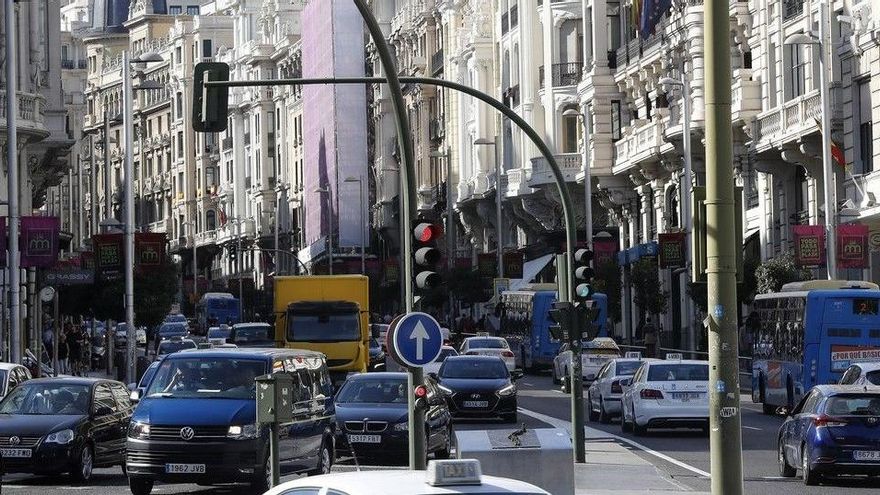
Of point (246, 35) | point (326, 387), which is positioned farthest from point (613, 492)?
point (246, 35)

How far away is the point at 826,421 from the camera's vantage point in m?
25.8

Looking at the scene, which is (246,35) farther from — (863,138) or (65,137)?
(863,138)

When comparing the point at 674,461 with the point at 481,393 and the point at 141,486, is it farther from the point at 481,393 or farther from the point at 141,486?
the point at 481,393

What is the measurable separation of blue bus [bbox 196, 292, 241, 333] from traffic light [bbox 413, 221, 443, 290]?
114 metres

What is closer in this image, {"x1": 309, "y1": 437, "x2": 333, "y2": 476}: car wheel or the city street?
{"x1": 309, "y1": 437, "x2": 333, "y2": 476}: car wheel

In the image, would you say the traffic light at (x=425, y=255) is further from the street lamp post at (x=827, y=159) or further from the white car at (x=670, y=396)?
the street lamp post at (x=827, y=159)

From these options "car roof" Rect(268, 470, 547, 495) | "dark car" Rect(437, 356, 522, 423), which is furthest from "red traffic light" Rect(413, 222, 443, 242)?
"dark car" Rect(437, 356, 522, 423)

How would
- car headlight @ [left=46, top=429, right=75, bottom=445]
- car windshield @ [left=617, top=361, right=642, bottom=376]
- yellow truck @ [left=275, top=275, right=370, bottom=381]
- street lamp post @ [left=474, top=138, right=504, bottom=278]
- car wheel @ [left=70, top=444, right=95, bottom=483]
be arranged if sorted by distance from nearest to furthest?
1. car headlight @ [left=46, top=429, right=75, bottom=445]
2. car wheel @ [left=70, top=444, right=95, bottom=483]
3. car windshield @ [left=617, top=361, right=642, bottom=376]
4. yellow truck @ [left=275, top=275, right=370, bottom=381]
5. street lamp post @ [left=474, top=138, right=504, bottom=278]

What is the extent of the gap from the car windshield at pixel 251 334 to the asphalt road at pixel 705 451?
14.6 metres

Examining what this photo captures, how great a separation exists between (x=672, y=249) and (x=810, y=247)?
1278 cm

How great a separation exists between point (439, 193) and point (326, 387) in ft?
293

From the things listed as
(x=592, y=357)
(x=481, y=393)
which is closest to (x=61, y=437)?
(x=481, y=393)

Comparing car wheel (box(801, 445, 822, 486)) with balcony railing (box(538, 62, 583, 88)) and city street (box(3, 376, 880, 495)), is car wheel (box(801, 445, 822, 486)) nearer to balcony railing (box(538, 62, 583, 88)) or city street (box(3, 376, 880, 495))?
city street (box(3, 376, 880, 495))

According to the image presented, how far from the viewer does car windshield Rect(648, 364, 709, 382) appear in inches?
1437
